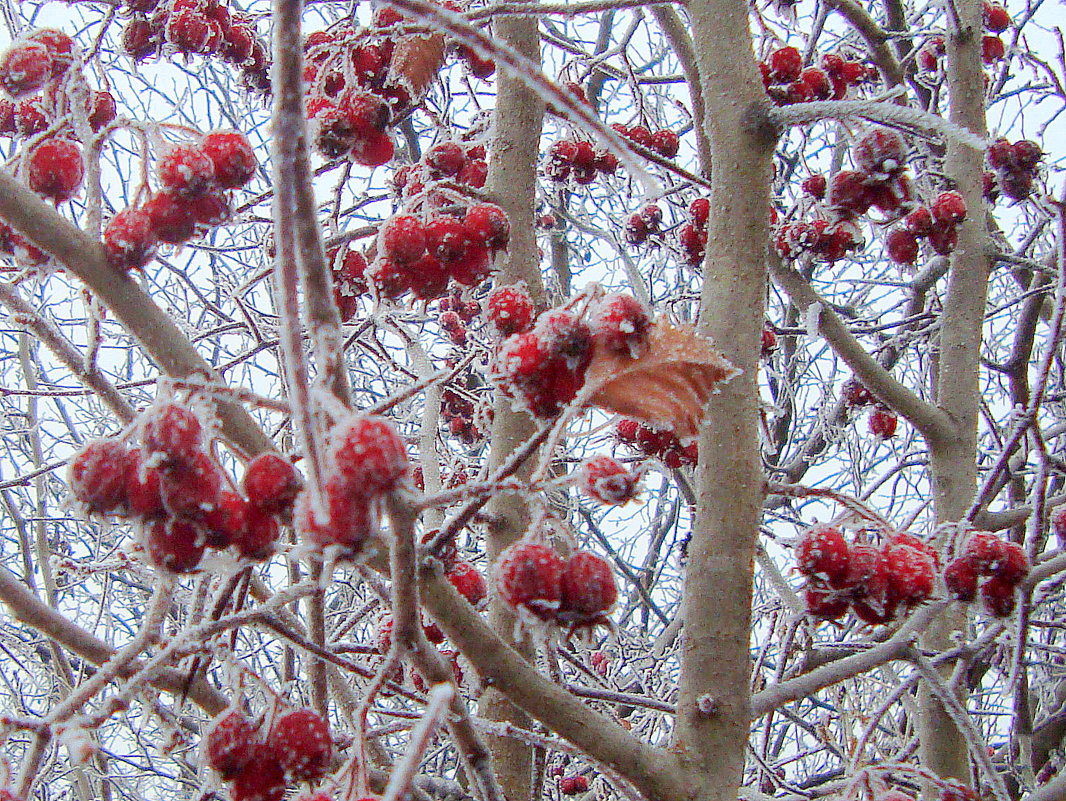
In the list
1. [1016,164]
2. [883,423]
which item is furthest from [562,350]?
[883,423]

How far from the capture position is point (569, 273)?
527cm

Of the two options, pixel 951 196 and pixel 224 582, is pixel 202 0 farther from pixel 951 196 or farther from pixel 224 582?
pixel 951 196

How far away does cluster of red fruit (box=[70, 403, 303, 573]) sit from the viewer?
2.34 feet

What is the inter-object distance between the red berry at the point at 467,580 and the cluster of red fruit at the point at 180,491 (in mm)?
577

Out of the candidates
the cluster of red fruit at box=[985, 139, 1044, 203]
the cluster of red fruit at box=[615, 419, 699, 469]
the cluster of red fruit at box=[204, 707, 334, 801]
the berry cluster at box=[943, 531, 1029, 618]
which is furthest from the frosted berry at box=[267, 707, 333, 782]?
the cluster of red fruit at box=[985, 139, 1044, 203]

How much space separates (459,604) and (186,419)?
0.28m

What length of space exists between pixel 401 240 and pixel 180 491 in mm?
522

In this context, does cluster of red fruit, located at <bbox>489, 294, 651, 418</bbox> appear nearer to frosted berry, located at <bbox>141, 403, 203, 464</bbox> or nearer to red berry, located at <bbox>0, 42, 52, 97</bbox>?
frosted berry, located at <bbox>141, 403, 203, 464</bbox>

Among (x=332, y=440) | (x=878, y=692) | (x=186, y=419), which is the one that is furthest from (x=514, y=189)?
(x=878, y=692)

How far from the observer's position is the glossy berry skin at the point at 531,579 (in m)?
0.80

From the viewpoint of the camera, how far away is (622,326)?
748 millimetres

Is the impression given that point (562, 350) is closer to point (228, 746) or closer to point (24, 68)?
point (228, 746)

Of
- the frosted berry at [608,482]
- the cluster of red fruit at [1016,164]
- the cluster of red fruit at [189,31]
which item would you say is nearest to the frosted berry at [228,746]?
the frosted berry at [608,482]

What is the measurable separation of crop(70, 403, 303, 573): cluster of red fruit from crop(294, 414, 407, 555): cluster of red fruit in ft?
0.62
